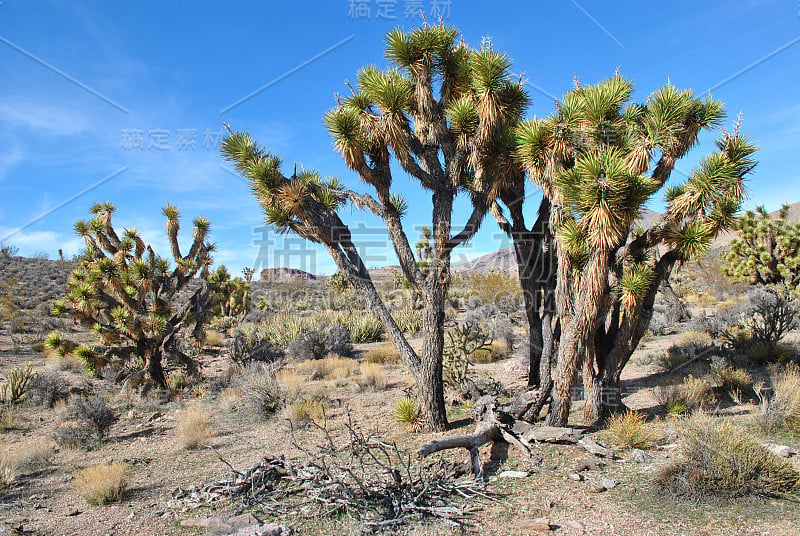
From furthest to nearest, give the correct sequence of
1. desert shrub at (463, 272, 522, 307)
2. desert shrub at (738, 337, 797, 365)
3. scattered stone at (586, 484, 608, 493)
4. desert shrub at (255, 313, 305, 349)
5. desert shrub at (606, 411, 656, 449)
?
desert shrub at (463, 272, 522, 307), desert shrub at (255, 313, 305, 349), desert shrub at (738, 337, 797, 365), desert shrub at (606, 411, 656, 449), scattered stone at (586, 484, 608, 493)

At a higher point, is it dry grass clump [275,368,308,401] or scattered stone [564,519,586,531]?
dry grass clump [275,368,308,401]

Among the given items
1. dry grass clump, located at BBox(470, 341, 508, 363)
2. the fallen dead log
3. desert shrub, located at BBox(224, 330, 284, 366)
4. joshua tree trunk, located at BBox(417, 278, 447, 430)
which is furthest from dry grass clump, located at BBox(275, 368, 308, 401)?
dry grass clump, located at BBox(470, 341, 508, 363)

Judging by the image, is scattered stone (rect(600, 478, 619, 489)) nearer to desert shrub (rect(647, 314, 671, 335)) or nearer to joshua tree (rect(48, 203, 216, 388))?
joshua tree (rect(48, 203, 216, 388))

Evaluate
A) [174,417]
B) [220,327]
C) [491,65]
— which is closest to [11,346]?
[220,327]

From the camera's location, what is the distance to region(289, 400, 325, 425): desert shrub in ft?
26.8

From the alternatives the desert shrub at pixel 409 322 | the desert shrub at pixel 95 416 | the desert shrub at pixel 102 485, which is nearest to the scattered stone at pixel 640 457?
the desert shrub at pixel 102 485

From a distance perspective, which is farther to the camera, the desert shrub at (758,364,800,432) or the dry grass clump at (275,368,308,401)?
the dry grass clump at (275,368,308,401)

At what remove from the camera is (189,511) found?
493 centimetres

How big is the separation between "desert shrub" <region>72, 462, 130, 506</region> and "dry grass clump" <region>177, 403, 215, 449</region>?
1.57m

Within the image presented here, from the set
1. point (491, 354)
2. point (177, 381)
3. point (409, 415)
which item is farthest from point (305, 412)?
point (491, 354)

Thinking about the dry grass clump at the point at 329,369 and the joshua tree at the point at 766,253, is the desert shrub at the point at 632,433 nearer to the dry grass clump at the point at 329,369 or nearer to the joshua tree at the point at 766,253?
the dry grass clump at the point at 329,369

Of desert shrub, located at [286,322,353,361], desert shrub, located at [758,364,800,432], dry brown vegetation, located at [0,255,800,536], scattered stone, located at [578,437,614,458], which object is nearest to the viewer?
dry brown vegetation, located at [0,255,800,536]

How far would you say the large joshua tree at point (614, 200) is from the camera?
5.82 meters

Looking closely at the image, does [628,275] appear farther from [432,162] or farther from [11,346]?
[11,346]
